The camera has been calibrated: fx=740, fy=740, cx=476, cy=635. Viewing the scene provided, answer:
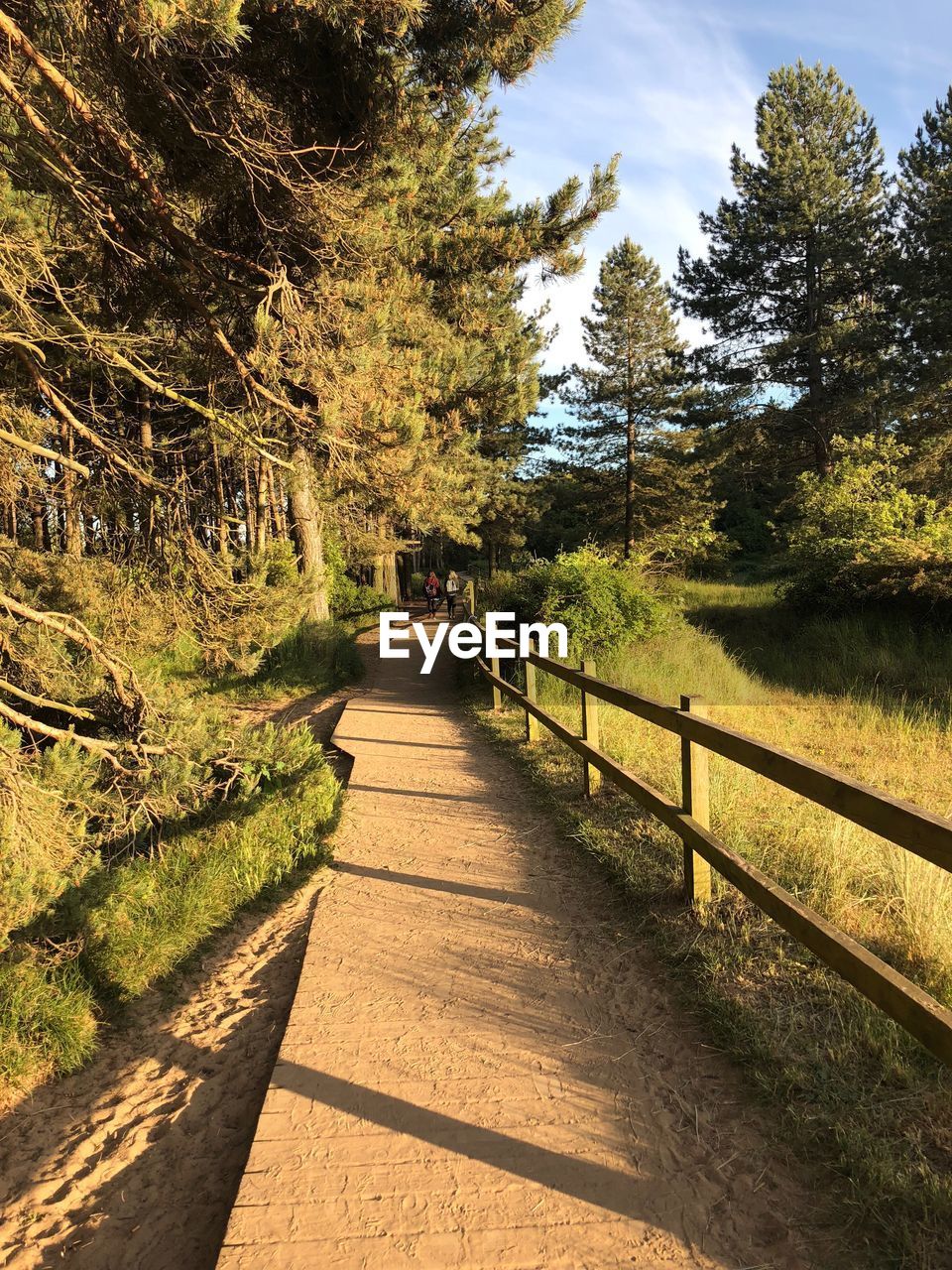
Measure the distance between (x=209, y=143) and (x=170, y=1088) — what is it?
18.3 ft

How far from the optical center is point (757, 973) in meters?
3.52

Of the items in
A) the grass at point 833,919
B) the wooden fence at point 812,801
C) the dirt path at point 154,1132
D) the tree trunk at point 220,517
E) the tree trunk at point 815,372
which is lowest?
the dirt path at point 154,1132

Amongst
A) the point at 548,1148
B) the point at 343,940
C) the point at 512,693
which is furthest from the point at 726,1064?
the point at 512,693

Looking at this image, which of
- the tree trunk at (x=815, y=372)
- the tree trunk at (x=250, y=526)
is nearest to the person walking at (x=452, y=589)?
the tree trunk at (x=815, y=372)

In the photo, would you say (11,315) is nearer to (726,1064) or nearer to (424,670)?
(726,1064)

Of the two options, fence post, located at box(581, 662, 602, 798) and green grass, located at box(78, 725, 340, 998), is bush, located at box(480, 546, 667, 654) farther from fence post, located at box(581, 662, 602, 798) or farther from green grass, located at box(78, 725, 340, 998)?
green grass, located at box(78, 725, 340, 998)

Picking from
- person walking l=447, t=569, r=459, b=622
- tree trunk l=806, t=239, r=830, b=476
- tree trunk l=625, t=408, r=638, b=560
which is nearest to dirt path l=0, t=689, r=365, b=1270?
person walking l=447, t=569, r=459, b=622

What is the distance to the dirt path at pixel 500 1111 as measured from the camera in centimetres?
232

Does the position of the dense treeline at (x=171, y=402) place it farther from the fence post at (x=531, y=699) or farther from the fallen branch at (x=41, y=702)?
the fence post at (x=531, y=699)

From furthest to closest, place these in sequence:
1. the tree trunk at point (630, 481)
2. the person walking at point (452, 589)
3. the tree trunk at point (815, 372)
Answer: the tree trunk at point (630, 481)
the person walking at point (452, 589)
the tree trunk at point (815, 372)

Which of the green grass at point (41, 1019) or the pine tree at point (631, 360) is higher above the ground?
the pine tree at point (631, 360)

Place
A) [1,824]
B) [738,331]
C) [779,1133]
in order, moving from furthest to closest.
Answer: [738,331] < [1,824] < [779,1133]

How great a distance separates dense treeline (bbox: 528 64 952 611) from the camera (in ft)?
53.2

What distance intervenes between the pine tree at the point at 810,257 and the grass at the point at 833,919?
16777mm
